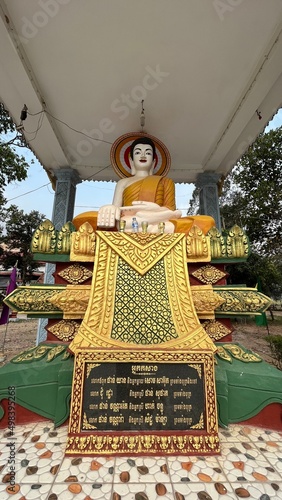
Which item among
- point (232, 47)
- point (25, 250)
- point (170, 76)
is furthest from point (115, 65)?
point (25, 250)

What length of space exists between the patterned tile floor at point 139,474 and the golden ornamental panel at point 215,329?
87 centimetres

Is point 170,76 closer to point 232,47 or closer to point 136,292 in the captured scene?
point 232,47

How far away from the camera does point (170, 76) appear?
3.80 m

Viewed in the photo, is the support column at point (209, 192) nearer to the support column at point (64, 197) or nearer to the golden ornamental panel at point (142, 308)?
the support column at point (64, 197)

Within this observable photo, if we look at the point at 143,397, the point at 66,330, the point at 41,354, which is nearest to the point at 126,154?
the point at 66,330

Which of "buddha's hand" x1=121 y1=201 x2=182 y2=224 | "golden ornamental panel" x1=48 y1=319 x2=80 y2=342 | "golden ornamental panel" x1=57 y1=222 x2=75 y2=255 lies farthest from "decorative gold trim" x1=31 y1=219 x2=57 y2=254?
"buddha's hand" x1=121 y1=201 x2=182 y2=224

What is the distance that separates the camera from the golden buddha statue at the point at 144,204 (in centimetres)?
320

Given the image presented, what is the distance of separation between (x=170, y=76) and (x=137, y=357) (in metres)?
3.84

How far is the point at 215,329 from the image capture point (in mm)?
2586

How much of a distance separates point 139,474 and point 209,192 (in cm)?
549

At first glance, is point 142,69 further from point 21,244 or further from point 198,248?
point 21,244

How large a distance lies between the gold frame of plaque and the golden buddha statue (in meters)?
1.67

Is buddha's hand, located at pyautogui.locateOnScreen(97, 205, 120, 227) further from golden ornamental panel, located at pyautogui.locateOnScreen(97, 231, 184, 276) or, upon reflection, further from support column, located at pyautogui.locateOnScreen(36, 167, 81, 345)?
support column, located at pyautogui.locateOnScreen(36, 167, 81, 345)

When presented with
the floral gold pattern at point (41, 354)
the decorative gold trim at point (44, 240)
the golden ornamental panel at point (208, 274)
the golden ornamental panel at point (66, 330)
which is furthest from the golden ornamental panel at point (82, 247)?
the golden ornamental panel at point (208, 274)
